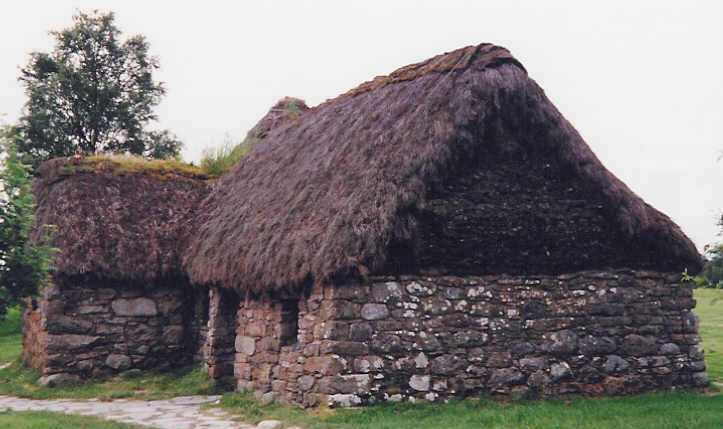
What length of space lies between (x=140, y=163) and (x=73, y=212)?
1744 mm

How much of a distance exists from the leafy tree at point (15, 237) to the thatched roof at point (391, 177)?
3.16 m

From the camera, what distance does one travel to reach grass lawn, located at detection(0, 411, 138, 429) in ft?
29.5

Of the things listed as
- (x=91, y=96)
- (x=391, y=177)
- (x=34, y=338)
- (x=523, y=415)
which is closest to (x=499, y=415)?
(x=523, y=415)

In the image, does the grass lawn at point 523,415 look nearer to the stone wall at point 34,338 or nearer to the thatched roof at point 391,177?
the thatched roof at point 391,177

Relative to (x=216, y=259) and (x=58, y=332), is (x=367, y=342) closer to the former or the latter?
(x=216, y=259)

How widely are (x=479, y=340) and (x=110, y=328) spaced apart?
6.24m

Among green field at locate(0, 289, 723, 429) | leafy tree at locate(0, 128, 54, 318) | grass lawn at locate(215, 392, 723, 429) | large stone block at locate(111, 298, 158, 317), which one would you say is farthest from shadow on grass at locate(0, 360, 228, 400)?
leafy tree at locate(0, 128, 54, 318)

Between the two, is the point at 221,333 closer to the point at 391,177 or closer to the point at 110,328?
the point at 110,328

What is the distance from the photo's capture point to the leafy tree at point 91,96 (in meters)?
26.7

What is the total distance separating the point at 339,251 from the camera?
9469 mm

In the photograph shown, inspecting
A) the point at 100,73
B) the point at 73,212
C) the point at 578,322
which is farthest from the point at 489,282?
the point at 100,73

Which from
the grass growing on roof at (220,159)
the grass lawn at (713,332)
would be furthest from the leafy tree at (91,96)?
the grass lawn at (713,332)

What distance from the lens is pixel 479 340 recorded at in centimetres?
1002

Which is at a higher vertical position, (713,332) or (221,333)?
(221,333)
